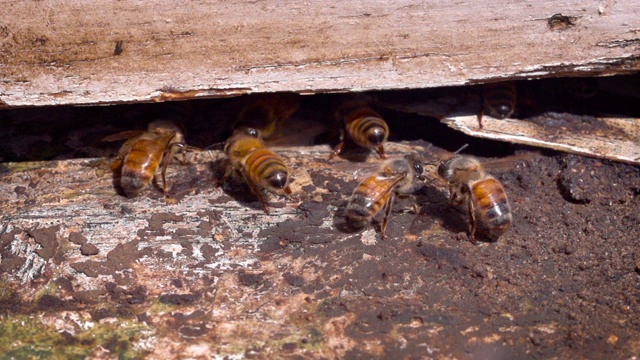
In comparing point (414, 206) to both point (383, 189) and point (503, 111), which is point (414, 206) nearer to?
point (383, 189)

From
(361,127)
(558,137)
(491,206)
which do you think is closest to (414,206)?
(491,206)

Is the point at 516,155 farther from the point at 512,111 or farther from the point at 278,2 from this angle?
the point at 278,2

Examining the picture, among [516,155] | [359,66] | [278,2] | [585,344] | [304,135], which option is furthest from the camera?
[304,135]

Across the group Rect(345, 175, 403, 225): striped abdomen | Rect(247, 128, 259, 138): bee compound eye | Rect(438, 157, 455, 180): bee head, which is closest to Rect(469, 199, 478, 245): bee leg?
Rect(438, 157, 455, 180): bee head

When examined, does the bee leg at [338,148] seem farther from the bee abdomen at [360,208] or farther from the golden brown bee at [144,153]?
the golden brown bee at [144,153]

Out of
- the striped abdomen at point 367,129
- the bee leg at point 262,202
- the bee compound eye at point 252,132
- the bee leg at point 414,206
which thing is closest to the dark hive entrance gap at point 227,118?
the striped abdomen at point 367,129

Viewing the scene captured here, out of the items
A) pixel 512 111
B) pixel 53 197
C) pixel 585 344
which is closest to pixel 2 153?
pixel 53 197
